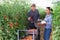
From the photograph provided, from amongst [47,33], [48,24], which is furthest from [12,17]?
[48,24]

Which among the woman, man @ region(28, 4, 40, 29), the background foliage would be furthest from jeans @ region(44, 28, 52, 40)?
the background foliage

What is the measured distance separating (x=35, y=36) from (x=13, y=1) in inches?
66.9

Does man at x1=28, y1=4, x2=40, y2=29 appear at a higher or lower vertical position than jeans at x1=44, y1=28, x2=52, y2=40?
higher

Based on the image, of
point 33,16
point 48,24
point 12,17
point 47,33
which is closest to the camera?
point 48,24

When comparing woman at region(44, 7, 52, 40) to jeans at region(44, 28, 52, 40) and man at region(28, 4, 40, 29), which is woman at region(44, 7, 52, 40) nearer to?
jeans at region(44, 28, 52, 40)

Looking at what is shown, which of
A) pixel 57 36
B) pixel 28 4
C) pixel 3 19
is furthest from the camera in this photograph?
pixel 28 4

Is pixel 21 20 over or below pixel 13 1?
below

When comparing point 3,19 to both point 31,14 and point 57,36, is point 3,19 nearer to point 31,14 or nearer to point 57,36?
point 31,14

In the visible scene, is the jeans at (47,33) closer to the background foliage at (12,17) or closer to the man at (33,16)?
the man at (33,16)

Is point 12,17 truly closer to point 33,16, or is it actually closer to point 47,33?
point 33,16

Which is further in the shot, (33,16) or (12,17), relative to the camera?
(33,16)

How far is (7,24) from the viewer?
9812mm

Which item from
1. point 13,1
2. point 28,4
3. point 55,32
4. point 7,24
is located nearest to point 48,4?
point 28,4

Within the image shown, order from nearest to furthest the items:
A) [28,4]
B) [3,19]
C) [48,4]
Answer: [3,19]
[28,4]
[48,4]
